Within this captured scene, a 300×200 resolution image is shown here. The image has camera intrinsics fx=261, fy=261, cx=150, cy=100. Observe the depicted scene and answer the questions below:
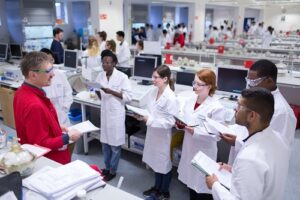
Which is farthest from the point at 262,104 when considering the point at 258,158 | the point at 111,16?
the point at 111,16

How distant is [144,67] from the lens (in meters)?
3.76

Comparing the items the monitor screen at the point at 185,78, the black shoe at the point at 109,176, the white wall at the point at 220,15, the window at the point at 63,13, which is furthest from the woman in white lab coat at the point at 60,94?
the white wall at the point at 220,15

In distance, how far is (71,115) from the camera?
150 inches

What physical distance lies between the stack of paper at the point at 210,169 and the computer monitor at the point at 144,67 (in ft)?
7.25

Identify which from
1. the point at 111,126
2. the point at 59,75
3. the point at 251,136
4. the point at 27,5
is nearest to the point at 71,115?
the point at 59,75

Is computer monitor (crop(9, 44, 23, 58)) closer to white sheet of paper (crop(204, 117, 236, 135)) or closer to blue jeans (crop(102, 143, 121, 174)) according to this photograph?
blue jeans (crop(102, 143, 121, 174))

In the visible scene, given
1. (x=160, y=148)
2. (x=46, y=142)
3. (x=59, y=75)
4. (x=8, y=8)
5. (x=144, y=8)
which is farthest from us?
(x=144, y=8)

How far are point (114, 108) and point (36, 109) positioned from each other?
4.22 feet

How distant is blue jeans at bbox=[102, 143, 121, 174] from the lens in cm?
298

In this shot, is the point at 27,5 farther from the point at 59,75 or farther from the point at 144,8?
the point at 144,8

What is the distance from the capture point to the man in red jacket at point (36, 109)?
1.59 m

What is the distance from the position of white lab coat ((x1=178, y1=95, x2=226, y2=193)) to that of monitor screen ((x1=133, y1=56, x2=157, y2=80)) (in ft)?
4.76

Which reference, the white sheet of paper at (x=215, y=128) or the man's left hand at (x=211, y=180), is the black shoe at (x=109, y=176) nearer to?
the white sheet of paper at (x=215, y=128)

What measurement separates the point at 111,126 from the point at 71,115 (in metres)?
1.18
